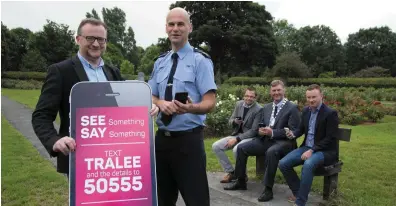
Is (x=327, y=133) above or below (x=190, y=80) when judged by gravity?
below

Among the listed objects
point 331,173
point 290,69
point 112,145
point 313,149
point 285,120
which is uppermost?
point 290,69

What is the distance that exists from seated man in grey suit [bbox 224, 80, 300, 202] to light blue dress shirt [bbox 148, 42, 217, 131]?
9.74 ft

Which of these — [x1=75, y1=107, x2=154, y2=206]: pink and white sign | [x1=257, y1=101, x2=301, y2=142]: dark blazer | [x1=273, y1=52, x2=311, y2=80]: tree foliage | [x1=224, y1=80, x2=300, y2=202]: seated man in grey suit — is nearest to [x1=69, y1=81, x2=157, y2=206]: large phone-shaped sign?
[x1=75, y1=107, x2=154, y2=206]: pink and white sign

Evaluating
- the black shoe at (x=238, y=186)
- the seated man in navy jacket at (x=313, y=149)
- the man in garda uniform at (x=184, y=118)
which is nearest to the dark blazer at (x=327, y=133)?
the seated man in navy jacket at (x=313, y=149)

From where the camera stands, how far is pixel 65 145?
2484 mm

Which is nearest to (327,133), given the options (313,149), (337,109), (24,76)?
(313,149)

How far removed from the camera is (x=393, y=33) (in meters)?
69.4

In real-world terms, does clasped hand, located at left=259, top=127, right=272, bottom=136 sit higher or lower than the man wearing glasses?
lower

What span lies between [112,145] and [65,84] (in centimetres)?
56

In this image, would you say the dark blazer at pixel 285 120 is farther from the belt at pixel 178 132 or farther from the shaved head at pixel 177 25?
the shaved head at pixel 177 25

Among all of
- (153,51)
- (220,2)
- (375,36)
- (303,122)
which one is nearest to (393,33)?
(375,36)

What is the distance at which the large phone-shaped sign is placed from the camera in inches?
102

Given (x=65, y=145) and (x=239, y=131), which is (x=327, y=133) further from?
(x=65, y=145)

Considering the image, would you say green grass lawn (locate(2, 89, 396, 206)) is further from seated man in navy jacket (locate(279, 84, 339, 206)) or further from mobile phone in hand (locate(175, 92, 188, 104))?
mobile phone in hand (locate(175, 92, 188, 104))
